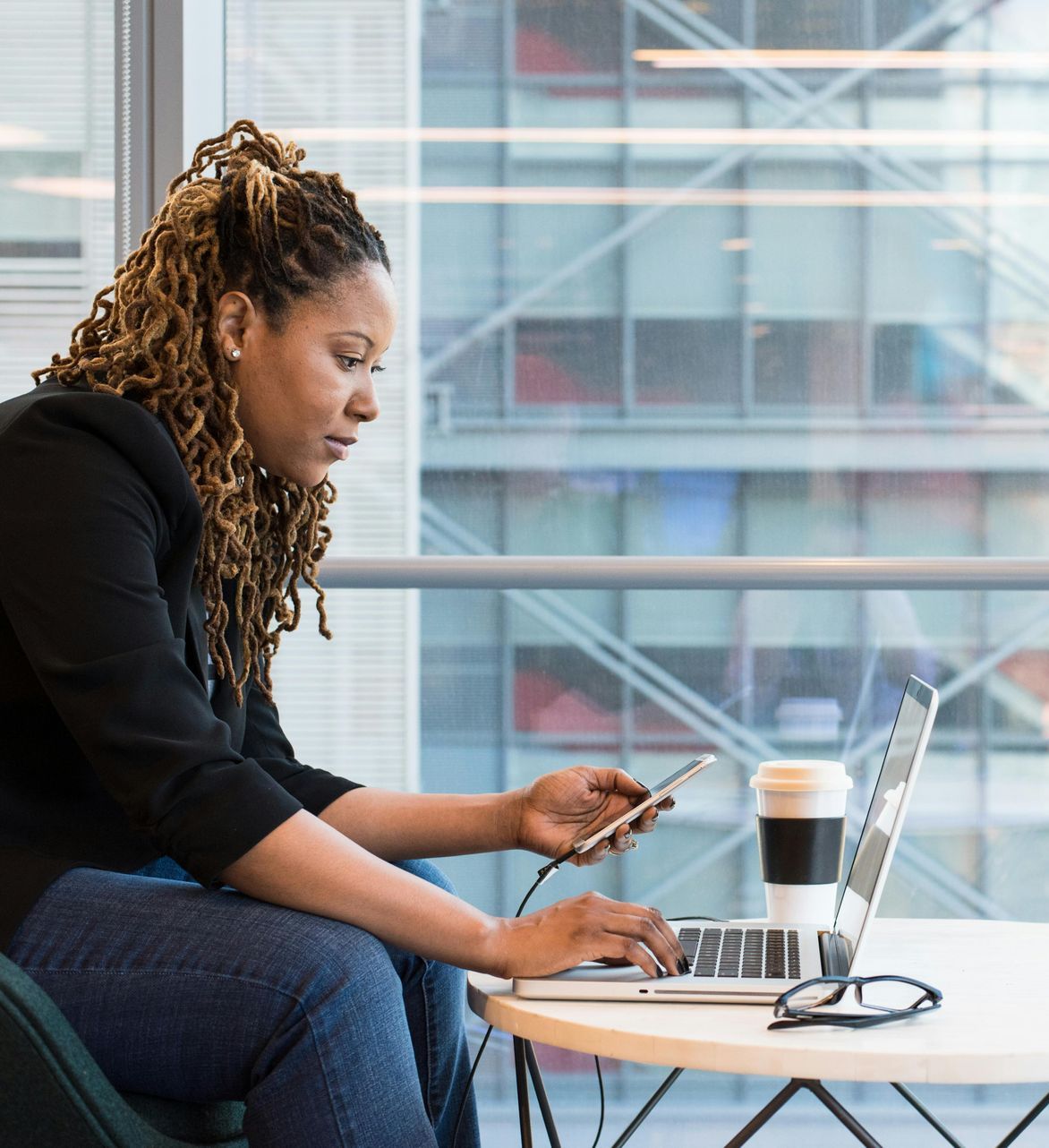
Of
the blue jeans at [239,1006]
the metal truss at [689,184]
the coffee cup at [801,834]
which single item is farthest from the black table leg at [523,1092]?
the metal truss at [689,184]

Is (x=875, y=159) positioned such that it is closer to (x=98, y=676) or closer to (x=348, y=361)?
(x=348, y=361)

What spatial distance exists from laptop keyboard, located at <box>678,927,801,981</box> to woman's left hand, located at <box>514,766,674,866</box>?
0.13 meters

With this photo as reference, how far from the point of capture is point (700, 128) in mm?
2174

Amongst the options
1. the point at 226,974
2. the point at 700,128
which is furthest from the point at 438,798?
the point at 700,128

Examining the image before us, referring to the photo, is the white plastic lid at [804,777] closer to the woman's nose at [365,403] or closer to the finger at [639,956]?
the finger at [639,956]

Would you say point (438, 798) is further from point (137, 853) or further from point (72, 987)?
point (72, 987)

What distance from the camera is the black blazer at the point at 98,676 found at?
3.43 feet

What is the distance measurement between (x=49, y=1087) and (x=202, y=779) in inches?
9.4

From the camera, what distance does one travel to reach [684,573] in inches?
73.7

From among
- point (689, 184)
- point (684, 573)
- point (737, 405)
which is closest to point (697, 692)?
point (684, 573)

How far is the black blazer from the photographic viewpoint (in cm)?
104

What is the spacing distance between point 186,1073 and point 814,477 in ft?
4.62

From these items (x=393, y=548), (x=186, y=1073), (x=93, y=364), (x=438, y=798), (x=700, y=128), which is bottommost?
(x=186, y=1073)

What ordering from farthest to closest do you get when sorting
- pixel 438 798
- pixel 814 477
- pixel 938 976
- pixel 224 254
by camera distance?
pixel 814 477 < pixel 438 798 < pixel 224 254 < pixel 938 976
